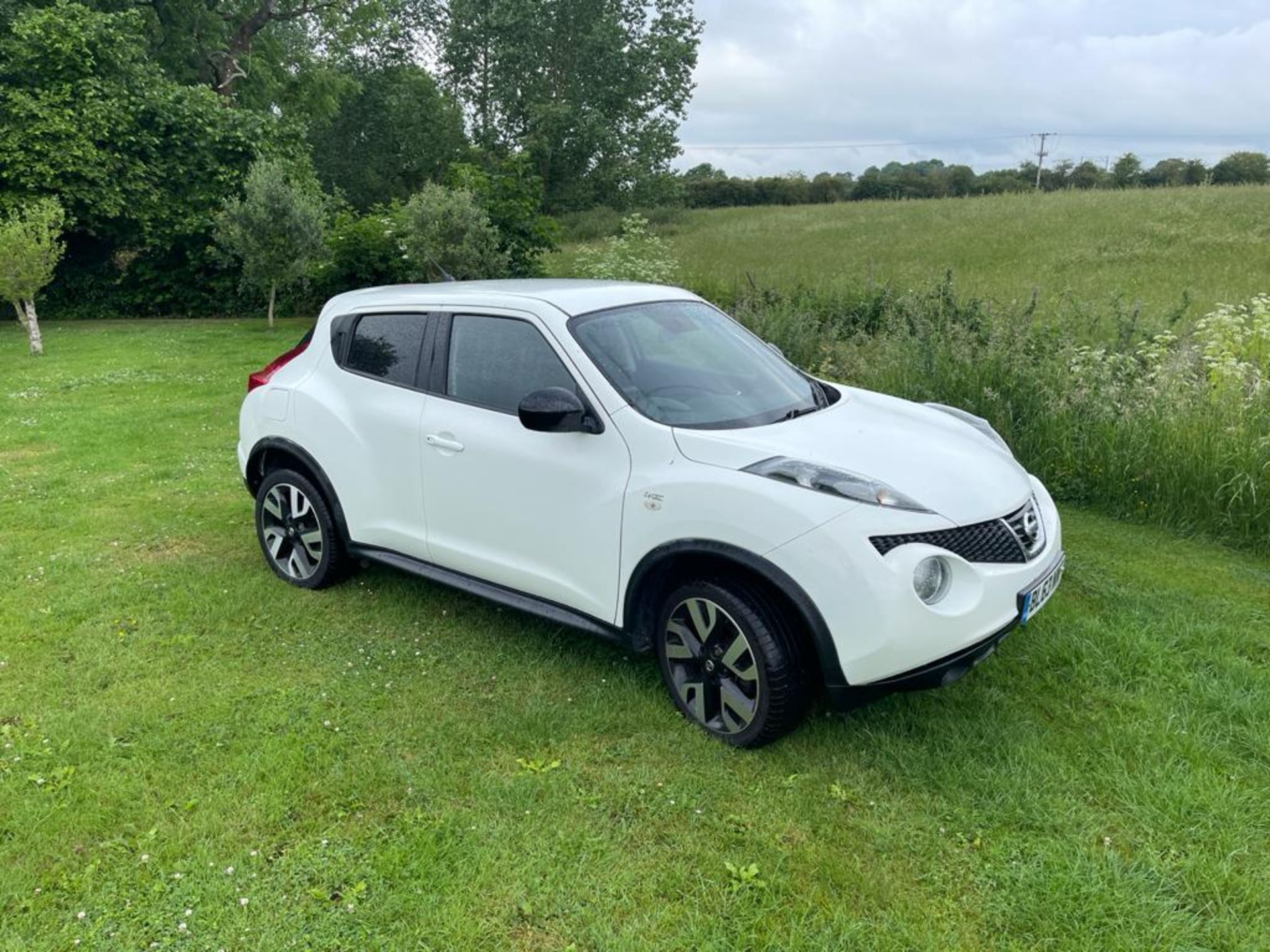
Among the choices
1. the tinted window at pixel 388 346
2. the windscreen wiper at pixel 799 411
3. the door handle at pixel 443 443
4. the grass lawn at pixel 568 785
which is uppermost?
the tinted window at pixel 388 346

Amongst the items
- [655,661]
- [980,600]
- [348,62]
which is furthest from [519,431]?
[348,62]

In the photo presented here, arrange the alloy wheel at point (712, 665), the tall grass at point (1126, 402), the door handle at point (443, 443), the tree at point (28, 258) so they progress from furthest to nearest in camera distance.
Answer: the tree at point (28, 258)
the tall grass at point (1126, 402)
the door handle at point (443, 443)
the alloy wheel at point (712, 665)

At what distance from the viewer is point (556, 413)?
3.36 meters

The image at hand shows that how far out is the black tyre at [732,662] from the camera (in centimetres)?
308

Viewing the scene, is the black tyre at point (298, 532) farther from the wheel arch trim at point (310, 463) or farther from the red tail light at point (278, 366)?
the red tail light at point (278, 366)

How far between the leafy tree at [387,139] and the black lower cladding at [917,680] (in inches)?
1601

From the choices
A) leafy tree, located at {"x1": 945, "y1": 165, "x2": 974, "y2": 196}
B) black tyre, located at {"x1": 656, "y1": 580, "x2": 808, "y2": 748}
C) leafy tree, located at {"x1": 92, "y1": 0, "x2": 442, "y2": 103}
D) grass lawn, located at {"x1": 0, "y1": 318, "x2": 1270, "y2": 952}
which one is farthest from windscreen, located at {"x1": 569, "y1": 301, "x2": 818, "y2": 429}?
leafy tree, located at {"x1": 945, "y1": 165, "x2": 974, "y2": 196}

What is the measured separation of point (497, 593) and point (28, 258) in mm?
14603

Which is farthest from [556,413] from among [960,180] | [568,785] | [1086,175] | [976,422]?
[960,180]

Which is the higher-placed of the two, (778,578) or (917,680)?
→ (778,578)

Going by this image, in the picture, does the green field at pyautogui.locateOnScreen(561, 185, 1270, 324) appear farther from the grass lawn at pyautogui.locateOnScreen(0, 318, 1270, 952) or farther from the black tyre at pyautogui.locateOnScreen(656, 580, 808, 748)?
the black tyre at pyautogui.locateOnScreen(656, 580, 808, 748)

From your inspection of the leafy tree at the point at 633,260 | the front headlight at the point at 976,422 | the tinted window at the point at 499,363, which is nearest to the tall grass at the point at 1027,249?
the leafy tree at the point at 633,260

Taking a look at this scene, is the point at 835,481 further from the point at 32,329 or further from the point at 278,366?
the point at 32,329

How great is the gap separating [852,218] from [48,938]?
33.4 metres
